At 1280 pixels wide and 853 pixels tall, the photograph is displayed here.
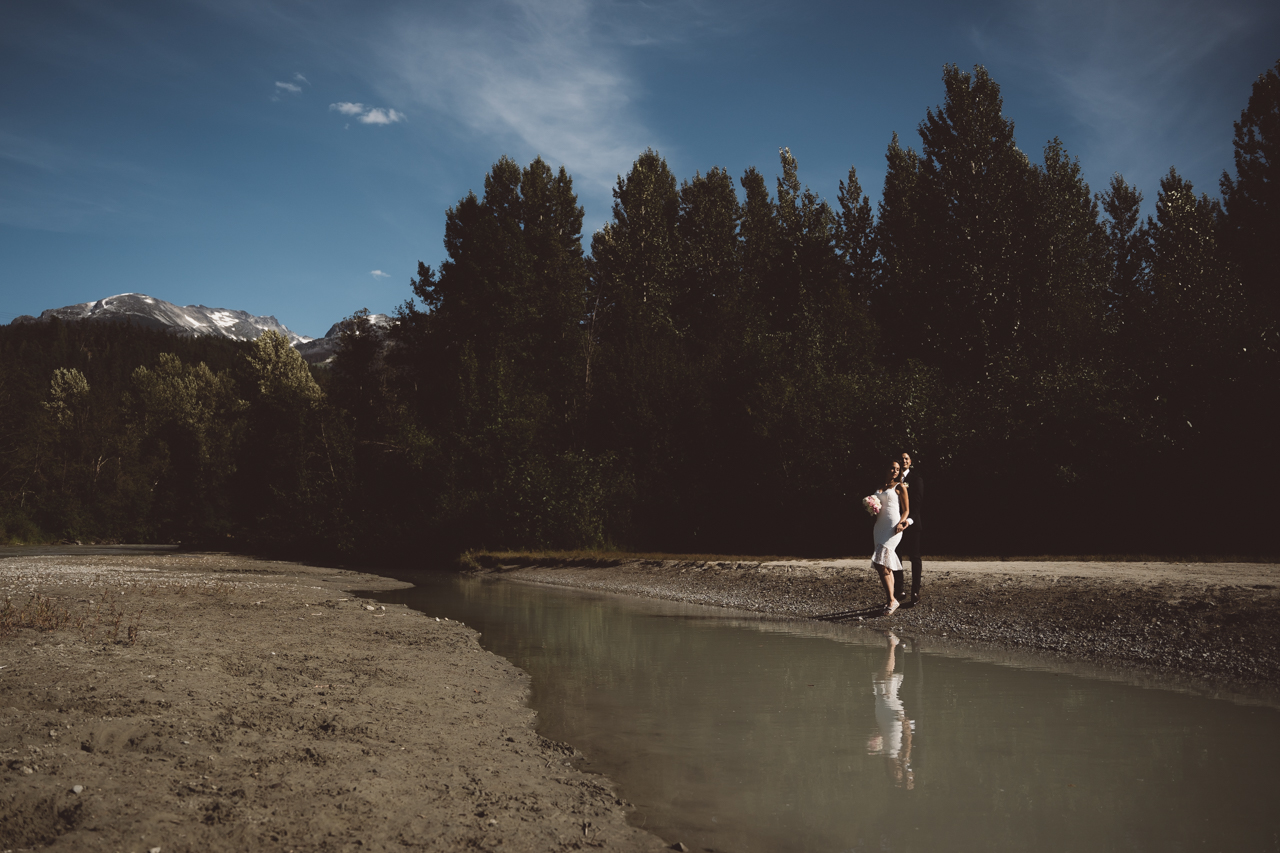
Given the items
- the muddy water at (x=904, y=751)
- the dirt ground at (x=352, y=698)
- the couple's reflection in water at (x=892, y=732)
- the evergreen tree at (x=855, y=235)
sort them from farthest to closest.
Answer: the evergreen tree at (x=855, y=235)
the couple's reflection in water at (x=892, y=732)
the muddy water at (x=904, y=751)
the dirt ground at (x=352, y=698)

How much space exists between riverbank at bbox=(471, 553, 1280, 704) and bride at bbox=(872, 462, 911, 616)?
2.83ft

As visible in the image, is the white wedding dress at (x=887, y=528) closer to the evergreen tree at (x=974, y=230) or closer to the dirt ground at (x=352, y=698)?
the dirt ground at (x=352, y=698)

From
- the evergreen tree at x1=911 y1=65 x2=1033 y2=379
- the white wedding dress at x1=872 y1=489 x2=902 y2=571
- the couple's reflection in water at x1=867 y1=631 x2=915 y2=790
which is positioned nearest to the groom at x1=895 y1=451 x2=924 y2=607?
the white wedding dress at x1=872 y1=489 x2=902 y2=571

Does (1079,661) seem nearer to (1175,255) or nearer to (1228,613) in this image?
(1228,613)

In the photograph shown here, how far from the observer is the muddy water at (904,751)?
4691 millimetres

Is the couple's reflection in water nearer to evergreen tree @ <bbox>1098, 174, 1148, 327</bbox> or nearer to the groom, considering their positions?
the groom

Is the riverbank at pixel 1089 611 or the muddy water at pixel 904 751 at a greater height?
the riverbank at pixel 1089 611

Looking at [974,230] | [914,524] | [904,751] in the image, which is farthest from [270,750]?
[974,230]

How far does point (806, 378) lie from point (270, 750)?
29606mm

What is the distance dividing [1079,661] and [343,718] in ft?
26.9

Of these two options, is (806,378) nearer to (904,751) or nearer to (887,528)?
(887,528)

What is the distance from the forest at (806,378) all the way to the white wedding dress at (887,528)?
10834mm

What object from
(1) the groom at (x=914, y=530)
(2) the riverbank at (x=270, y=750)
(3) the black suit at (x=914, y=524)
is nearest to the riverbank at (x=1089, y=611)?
(1) the groom at (x=914, y=530)

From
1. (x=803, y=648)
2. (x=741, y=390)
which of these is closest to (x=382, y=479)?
(x=741, y=390)
